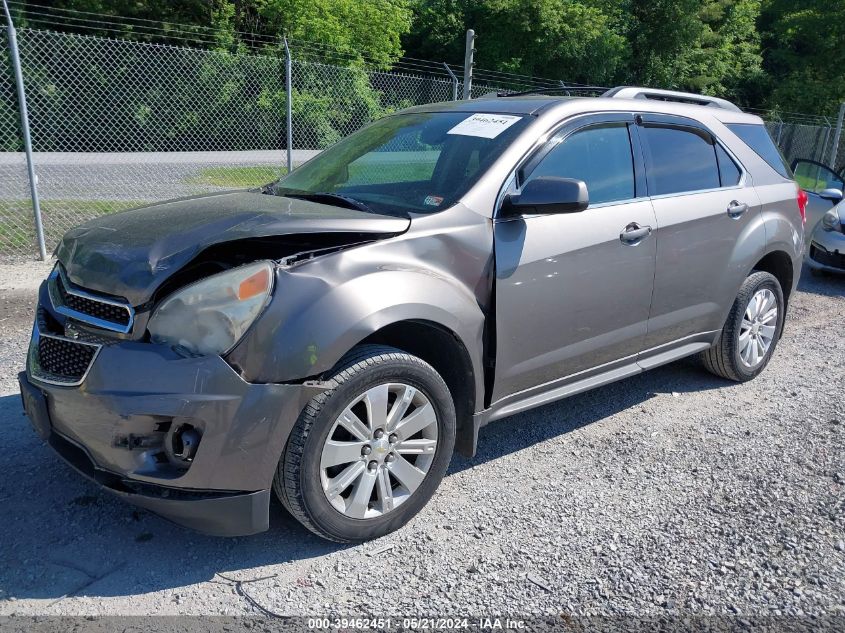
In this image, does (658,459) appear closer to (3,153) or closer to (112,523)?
(112,523)

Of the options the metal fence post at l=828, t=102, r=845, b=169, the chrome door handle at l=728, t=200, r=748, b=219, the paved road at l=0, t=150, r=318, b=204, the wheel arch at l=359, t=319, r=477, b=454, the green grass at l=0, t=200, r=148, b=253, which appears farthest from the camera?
the metal fence post at l=828, t=102, r=845, b=169

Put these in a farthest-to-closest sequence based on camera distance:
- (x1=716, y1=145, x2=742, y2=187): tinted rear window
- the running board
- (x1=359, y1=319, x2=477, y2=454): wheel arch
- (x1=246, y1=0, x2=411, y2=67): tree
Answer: (x1=246, y1=0, x2=411, y2=67): tree < (x1=716, y1=145, x2=742, y2=187): tinted rear window < the running board < (x1=359, y1=319, x2=477, y2=454): wheel arch

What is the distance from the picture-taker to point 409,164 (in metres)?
3.83

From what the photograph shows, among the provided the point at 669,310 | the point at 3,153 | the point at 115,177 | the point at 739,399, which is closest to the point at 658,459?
the point at 669,310

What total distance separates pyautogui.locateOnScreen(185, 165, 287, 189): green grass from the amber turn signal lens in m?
11.2

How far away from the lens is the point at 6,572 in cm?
276

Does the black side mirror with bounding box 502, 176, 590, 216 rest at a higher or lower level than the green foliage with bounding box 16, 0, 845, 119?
lower

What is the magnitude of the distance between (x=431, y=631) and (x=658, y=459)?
1898 millimetres

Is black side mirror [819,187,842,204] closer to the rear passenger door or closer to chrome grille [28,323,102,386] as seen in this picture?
the rear passenger door

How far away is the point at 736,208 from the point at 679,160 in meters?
0.56

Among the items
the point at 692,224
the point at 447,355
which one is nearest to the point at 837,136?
the point at 692,224

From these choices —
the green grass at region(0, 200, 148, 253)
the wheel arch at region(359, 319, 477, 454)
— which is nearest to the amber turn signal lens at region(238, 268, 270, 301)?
the wheel arch at region(359, 319, 477, 454)

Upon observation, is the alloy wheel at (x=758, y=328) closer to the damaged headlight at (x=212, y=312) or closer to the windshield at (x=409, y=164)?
the windshield at (x=409, y=164)

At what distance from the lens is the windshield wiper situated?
3.43 meters
